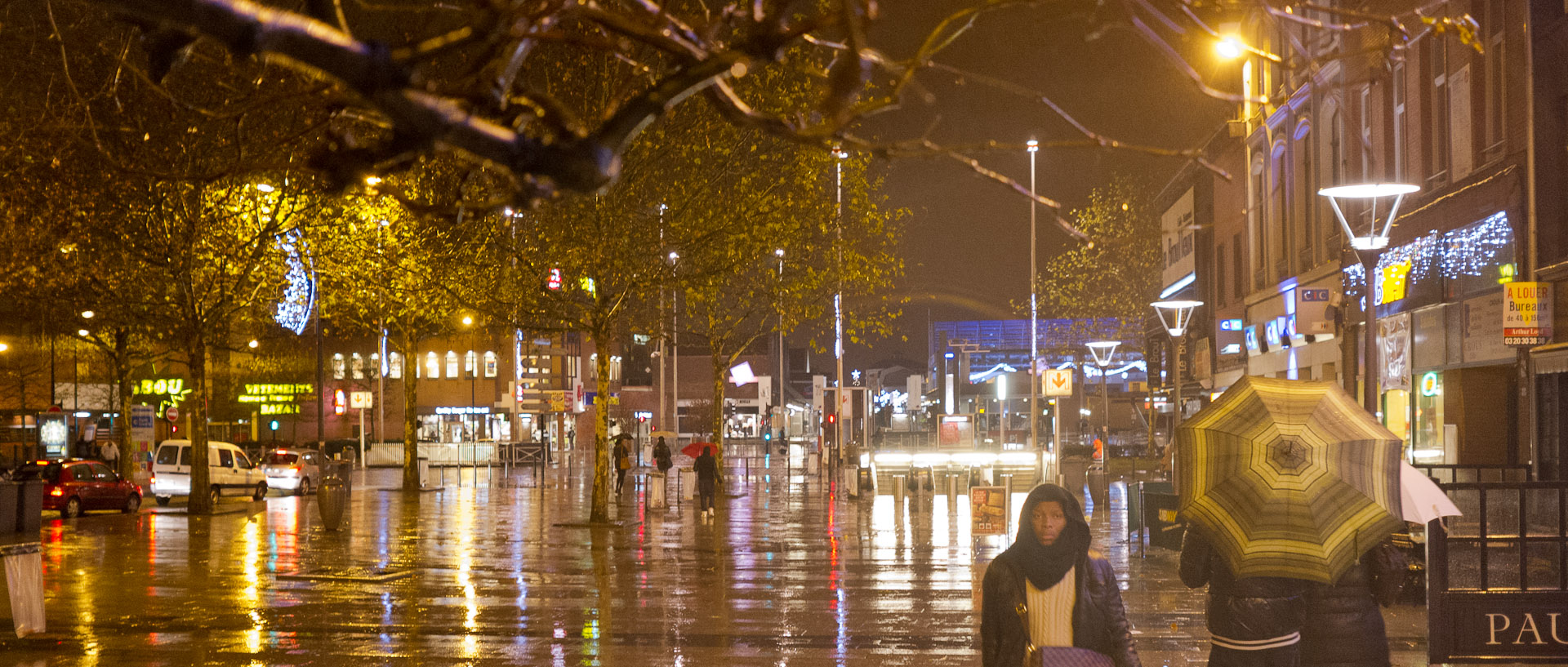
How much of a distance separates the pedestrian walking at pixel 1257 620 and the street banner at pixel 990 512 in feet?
27.5

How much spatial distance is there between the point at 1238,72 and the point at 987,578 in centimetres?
4048

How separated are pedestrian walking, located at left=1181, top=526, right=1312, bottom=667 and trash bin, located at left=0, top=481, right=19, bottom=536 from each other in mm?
15514

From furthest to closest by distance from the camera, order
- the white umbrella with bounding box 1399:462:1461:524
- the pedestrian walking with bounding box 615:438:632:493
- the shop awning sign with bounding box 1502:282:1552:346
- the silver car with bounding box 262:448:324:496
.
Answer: the silver car with bounding box 262:448:324:496, the pedestrian walking with bounding box 615:438:632:493, the shop awning sign with bounding box 1502:282:1552:346, the white umbrella with bounding box 1399:462:1461:524

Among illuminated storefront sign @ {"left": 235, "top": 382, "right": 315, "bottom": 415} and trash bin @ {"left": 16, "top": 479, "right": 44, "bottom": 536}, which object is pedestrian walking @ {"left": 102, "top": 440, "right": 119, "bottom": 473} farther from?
trash bin @ {"left": 16, "top": 479, "right": 44, "bottom": 536}

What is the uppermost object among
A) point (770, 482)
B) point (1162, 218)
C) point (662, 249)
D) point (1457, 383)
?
point (1162, 218)

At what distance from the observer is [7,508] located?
56.7 ft

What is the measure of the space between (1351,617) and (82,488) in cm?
3063

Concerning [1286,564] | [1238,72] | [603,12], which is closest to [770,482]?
[1238,72]

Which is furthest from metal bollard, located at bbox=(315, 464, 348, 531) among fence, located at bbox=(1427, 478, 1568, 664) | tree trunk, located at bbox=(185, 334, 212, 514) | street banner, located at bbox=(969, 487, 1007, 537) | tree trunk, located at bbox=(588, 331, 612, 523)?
fence, located at bbox=(1427, 478, 1568, 664)

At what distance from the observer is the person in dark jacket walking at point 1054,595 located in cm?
613

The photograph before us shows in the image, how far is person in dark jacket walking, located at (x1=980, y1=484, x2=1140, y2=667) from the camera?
241 inches

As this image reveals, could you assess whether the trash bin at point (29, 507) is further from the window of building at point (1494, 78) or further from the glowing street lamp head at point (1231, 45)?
the window of building at point (1494, 78)

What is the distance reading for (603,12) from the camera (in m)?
3.97

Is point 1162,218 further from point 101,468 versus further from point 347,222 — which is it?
point 101,468
